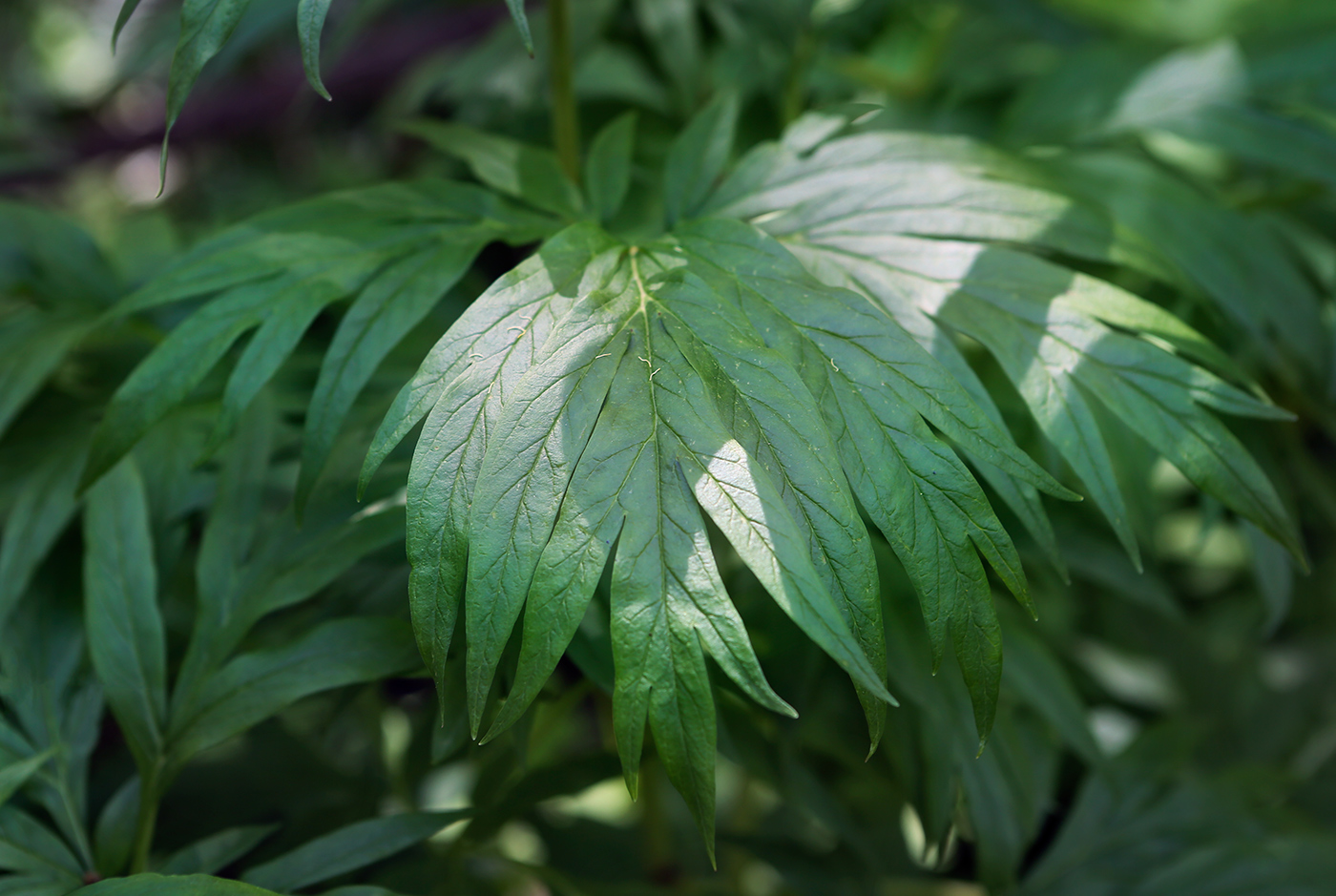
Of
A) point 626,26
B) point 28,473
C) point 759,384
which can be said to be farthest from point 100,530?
point 626,26

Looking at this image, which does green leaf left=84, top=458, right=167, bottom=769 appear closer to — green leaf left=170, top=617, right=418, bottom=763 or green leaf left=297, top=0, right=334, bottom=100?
green leaf left=170, top=617, right=418, bottom=763

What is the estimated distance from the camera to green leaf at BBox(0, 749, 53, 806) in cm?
46

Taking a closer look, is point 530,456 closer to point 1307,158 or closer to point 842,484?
point 842,484

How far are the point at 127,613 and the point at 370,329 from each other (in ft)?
0.75

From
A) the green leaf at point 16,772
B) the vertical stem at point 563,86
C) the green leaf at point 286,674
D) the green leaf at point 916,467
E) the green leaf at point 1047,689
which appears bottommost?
the green leaf at point 1047,689

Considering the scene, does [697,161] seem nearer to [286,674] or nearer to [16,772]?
[286,674]

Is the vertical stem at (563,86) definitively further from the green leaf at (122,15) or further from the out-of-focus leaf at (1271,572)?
the out-of-focus leaf at (1271,572)

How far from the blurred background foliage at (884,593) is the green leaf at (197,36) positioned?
0.21m

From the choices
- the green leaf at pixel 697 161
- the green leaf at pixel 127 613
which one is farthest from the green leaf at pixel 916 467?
the green leaf at pixel 127 613

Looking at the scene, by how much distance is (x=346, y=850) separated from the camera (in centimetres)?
50

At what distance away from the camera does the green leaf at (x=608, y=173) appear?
21.9 inches

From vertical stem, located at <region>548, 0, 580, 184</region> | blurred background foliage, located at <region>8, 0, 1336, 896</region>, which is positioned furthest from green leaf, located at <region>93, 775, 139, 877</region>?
vertical stem, located at <region>548, 0, 580, 184</region>

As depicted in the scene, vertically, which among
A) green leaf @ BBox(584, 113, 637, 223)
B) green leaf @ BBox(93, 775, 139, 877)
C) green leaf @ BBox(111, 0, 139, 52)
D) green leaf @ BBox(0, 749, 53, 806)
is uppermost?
green leaf @ BBox(111, 0, 139, 52)

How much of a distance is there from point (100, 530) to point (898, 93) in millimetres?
742
